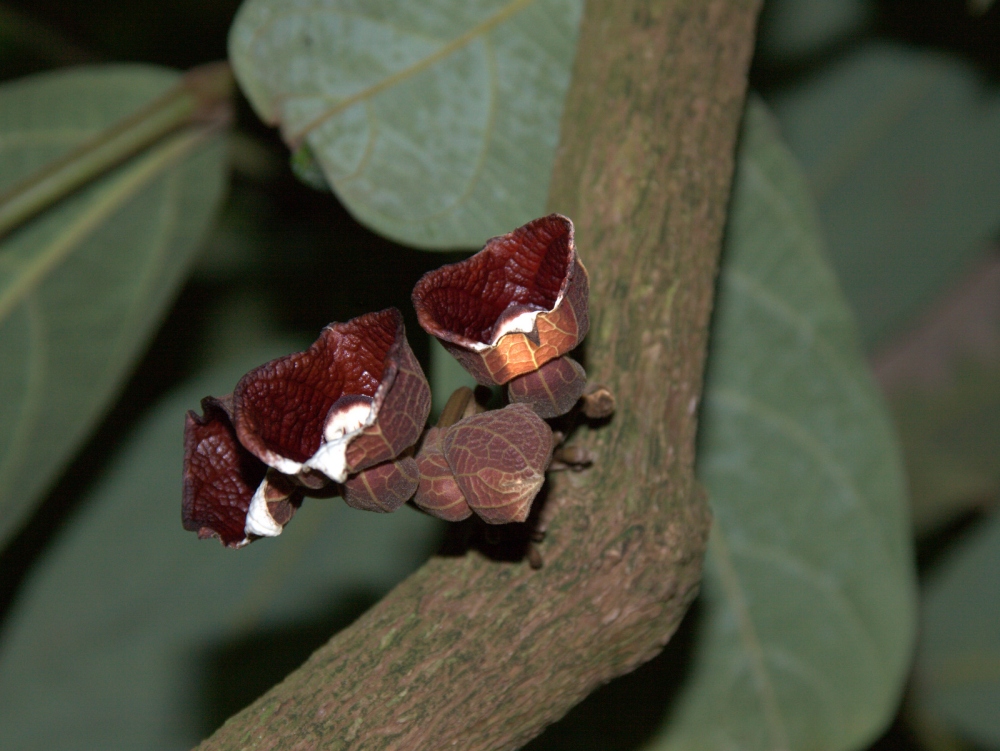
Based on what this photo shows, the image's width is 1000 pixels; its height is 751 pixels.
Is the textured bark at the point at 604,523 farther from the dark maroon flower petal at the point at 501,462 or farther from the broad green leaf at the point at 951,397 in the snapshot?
the broad green leaf at the point at 951,397

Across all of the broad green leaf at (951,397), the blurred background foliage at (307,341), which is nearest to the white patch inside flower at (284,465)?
Result: the blurred background foliage at (307,341)

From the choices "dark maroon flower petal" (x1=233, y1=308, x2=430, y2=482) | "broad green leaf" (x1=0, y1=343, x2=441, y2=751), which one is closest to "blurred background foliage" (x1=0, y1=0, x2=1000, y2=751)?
"broad green leaf" (x1=0, y1=343, x2=441, y2=751)

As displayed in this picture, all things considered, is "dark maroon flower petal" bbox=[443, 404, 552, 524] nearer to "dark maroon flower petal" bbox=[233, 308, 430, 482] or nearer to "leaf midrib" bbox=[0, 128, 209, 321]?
"dark maroon flower petal" bbox=[233, 308, 430, 482]

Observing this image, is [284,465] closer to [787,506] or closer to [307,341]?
[787,506]

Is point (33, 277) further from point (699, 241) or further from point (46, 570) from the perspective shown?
point (699, 241)

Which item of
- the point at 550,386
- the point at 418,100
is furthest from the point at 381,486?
the point at 418,100
